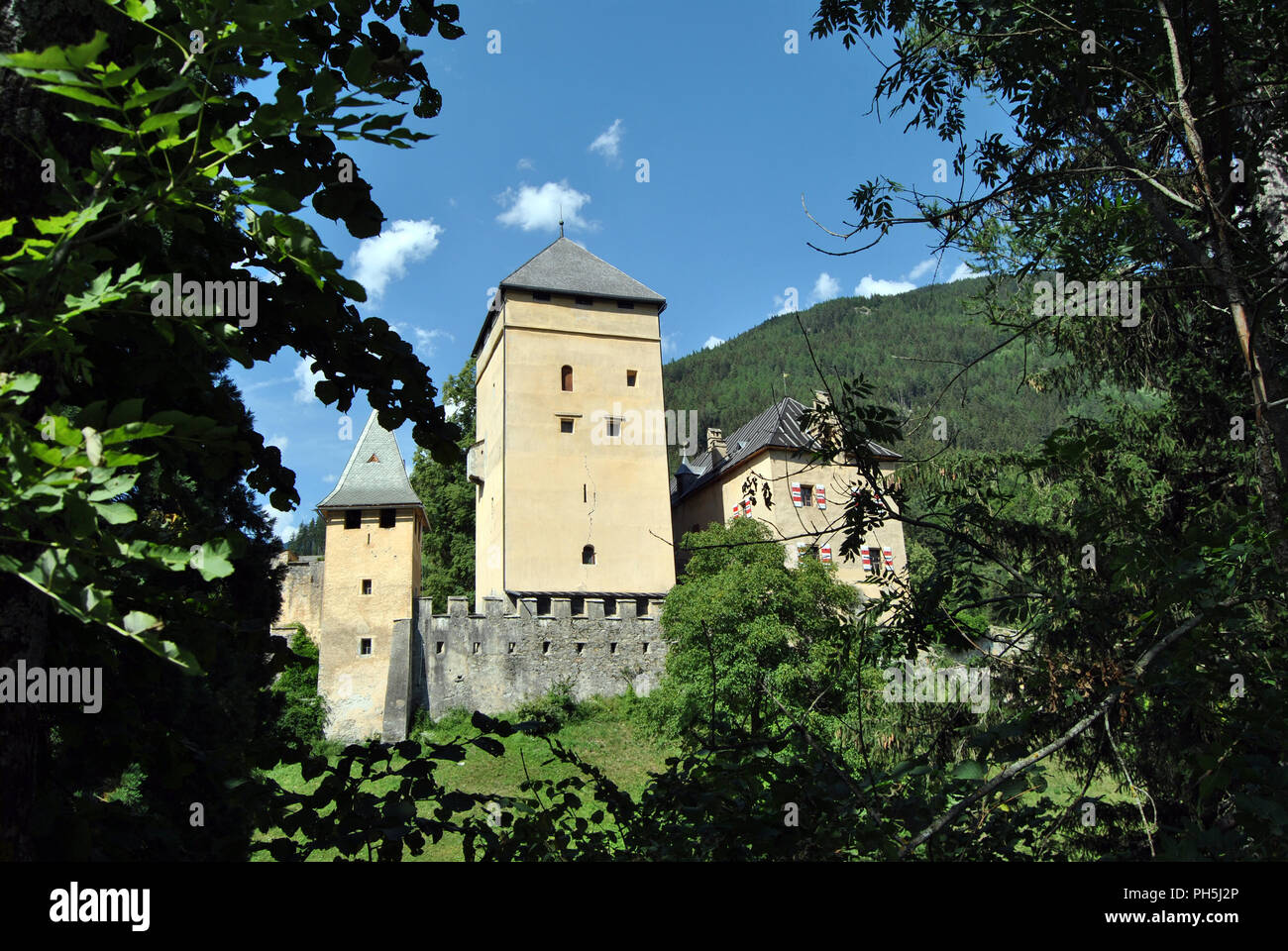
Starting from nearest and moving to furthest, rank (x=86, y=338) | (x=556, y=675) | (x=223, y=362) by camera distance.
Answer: (x=86, y=338), (x=223, y=362), (x=556, y=675)

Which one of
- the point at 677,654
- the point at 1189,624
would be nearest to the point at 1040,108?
the point at 1189,624

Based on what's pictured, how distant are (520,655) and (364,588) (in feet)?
18.1

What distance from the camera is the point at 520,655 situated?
2814 centimetres

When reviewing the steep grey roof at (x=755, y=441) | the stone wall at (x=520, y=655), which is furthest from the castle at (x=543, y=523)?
the steep grey roof at (x=755, y=441)

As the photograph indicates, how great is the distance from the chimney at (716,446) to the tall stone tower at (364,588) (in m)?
12.7

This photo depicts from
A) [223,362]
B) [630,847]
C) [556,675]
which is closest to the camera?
[630,847]

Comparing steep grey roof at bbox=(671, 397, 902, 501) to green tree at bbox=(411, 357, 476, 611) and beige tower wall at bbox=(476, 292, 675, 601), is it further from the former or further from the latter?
green tree at bbox=(411, 357, 476, 611)

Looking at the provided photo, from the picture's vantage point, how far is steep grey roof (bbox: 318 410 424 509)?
29375 mm
